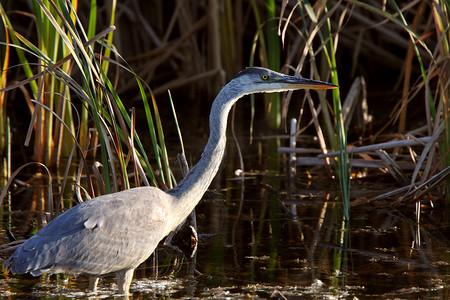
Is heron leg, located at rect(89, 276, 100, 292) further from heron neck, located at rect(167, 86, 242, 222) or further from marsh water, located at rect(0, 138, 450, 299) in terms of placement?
heron neck, located at rect(167, 86, 242, 222)

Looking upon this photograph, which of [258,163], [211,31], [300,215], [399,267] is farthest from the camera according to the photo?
[211,31]

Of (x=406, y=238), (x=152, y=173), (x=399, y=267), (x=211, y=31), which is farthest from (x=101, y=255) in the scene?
(x=211, y=31)

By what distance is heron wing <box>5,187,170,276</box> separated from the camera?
3.36 meters

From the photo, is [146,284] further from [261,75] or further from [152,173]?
[261,75]

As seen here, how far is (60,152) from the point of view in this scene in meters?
6.45

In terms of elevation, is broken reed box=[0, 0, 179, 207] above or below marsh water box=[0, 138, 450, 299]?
above

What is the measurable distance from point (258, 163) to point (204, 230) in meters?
2.22

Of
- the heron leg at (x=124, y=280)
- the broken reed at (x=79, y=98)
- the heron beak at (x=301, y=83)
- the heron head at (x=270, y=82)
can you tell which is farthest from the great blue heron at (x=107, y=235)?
the heron beak at (x=301, y=83)

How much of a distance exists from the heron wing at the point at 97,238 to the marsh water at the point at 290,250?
0.71 ft

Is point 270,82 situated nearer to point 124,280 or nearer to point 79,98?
point 124,280

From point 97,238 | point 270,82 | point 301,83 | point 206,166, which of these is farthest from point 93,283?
point 301,83

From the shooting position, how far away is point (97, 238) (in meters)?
3.46

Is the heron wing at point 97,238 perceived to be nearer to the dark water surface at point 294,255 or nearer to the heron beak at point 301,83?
the dark water surface at point 294,255

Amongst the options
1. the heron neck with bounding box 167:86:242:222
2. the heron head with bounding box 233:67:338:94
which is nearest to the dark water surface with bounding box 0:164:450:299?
the heron neck with bounding box 167:86:242:222
